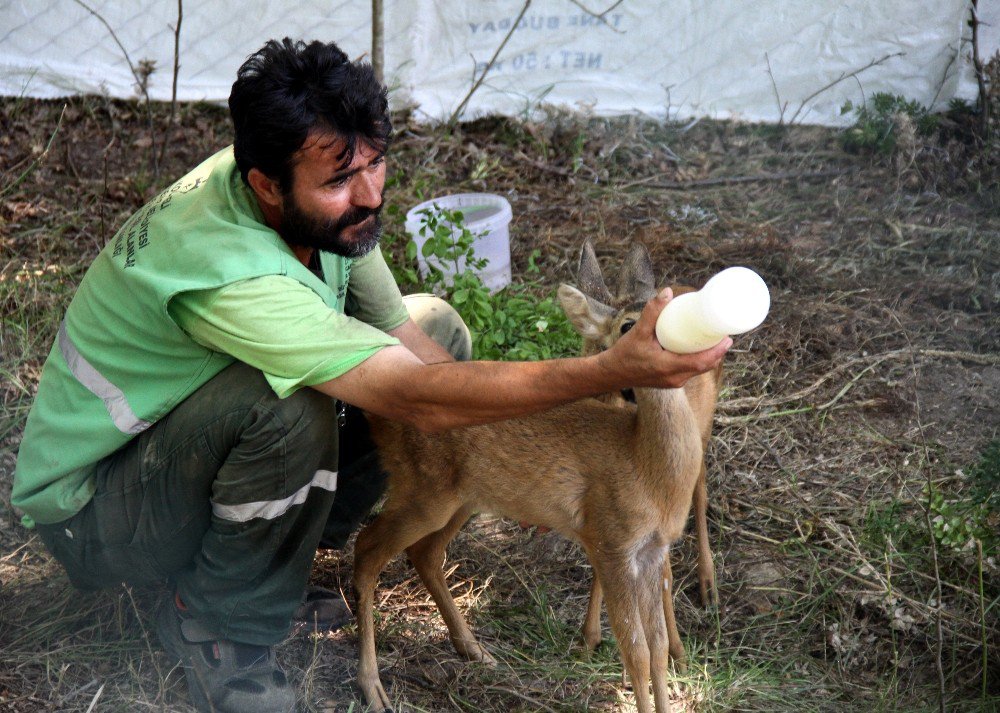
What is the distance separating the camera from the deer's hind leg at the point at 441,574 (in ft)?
12.6

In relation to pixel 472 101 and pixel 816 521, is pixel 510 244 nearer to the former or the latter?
pixel 472 101

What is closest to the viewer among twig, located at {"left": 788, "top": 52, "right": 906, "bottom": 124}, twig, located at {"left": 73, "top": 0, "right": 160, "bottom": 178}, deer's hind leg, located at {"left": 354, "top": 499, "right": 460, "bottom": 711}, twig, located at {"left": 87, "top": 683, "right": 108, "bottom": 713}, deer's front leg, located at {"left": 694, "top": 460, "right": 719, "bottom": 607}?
twig, located at {"left": 87, "top": 683, "right": 108, "bottom": 713}

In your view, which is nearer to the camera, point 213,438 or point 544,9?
point 213,438

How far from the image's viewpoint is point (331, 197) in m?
3.01

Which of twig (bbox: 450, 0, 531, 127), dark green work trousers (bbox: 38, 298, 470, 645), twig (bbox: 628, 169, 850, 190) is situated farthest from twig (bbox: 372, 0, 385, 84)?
dark green work trousers (bbox: 38, 298, 470, 645)

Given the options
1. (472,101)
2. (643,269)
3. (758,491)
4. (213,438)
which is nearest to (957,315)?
(758,491)

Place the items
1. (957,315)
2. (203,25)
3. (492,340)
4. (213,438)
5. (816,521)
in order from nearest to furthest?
Result: (213,438) < (816,521) < (492,340) < (957,315) < (203,25)

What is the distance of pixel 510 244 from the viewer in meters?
6.15

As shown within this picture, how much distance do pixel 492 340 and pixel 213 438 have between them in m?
2.10

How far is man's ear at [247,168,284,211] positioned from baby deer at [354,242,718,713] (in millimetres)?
971

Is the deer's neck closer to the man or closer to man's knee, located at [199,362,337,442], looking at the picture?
the man

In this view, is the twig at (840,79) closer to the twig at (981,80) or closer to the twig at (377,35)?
the twig at (981,80)

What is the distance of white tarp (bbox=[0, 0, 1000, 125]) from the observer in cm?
662

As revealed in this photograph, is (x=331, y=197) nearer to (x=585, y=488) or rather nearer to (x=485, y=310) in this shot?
(x=585, y=488)
